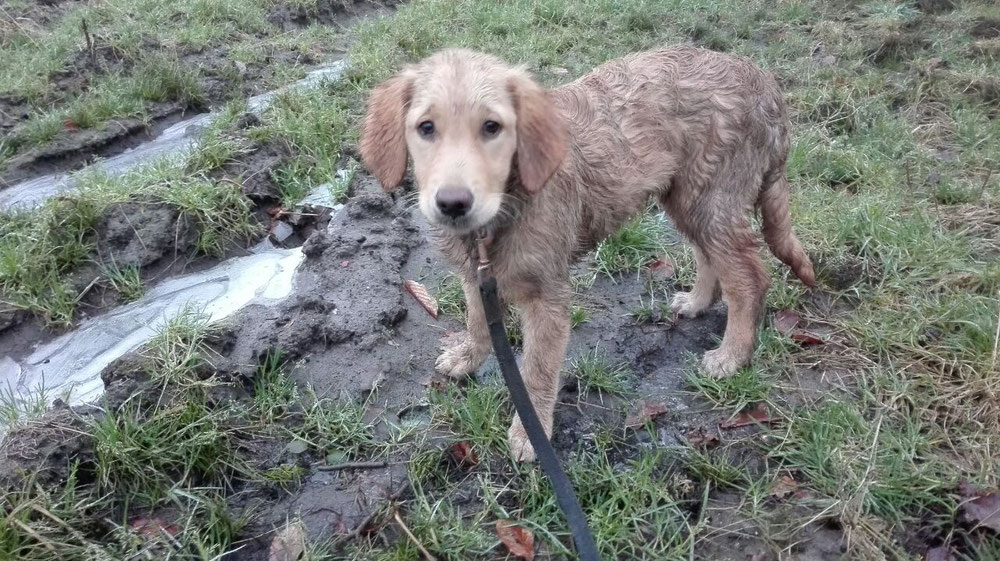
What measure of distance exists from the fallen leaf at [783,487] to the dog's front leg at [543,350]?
3.18 ft

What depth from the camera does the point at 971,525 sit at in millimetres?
2293

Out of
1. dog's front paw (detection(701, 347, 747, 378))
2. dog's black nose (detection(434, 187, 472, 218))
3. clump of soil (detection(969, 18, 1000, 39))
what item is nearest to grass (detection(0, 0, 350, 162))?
dog's black nose (detection(434, 187, 472, 218))

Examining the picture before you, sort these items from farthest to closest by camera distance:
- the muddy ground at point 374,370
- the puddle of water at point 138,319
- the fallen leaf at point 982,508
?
the puddle of water at point 138,319 < the muddy ground at point 374,370 < the fallen leaf at point 982,508

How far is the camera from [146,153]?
16.1 feet

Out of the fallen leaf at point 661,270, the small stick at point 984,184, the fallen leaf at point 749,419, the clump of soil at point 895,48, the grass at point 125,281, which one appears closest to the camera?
the fallen leaf at point 749,419

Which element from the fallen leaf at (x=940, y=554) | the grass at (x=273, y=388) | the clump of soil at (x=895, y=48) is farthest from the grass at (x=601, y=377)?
the clump of soil at (x=895, y=48)

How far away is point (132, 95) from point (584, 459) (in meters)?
5.06

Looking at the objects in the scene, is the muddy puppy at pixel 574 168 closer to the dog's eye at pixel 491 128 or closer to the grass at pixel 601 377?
the dog's eye at pixel 491 128

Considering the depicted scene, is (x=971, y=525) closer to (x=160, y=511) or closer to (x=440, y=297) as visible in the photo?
(x=440, y=297)

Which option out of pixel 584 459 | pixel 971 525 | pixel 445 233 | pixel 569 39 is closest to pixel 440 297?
pixel 445 233

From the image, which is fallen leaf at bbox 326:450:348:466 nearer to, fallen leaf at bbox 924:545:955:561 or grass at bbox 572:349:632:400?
grass at bbox 572:349:632:400

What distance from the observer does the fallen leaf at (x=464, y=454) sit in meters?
2.75

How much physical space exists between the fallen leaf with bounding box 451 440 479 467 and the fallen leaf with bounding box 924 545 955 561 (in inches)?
69.2

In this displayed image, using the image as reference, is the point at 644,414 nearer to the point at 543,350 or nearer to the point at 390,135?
the point at 543,350
